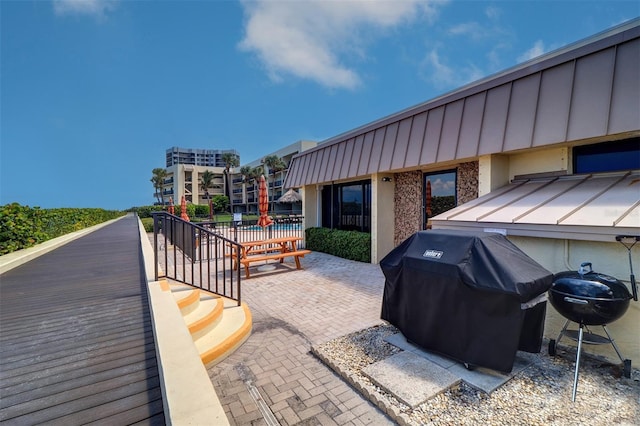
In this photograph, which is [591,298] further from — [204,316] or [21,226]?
[21,226]

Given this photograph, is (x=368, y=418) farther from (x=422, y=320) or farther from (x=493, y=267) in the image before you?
(x=493, y=267)

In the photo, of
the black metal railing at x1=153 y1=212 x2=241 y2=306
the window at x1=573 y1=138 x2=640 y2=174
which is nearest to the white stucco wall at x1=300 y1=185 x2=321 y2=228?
the black metal railing at x1=153 y1=212 x2=241 y2=306

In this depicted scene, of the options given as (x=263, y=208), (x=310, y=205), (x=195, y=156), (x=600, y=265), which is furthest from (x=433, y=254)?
(x=195, y=156)

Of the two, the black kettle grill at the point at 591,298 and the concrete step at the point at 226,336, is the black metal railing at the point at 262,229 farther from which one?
the black kettle grill at the point at 591,298

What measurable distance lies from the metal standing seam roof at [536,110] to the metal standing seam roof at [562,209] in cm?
73

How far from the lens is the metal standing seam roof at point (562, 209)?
3.02 metres

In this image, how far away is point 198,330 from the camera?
11.7 ft

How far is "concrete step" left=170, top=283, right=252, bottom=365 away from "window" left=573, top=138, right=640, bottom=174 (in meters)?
5.97

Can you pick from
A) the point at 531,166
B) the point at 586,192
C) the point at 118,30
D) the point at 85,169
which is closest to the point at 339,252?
the point at 531,166

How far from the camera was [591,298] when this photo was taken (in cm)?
266

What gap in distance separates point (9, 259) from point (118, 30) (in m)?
9.35

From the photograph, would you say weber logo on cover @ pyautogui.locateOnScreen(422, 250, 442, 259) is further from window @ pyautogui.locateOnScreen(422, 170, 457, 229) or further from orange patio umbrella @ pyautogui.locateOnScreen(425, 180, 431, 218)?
orange patio umbrella @ pyautogui.locateOnScreen(425, 180, 431, 218)

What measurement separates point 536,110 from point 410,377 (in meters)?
4.52

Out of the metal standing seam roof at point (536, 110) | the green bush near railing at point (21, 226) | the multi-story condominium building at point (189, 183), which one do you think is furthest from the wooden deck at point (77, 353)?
the multi-story condominium building at point (189, 183)
